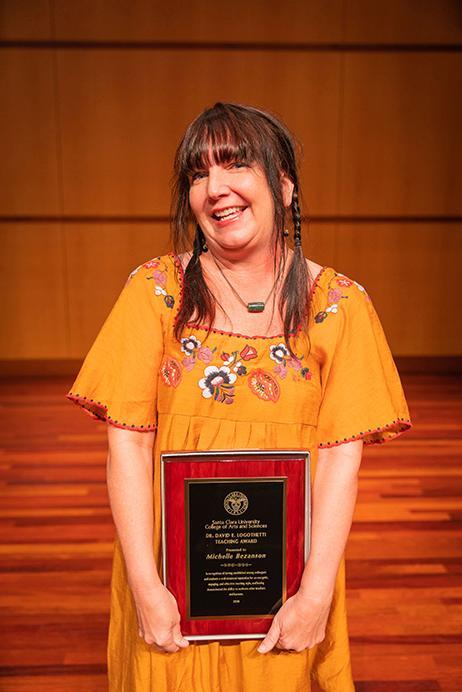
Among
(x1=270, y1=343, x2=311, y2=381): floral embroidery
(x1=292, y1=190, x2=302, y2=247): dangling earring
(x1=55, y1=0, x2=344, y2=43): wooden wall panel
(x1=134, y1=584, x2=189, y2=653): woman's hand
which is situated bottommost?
(x1=134, y1=584, x2=189, y2=653): woman's hand

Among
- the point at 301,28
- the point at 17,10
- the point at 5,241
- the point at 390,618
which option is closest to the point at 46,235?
the point at 5,241

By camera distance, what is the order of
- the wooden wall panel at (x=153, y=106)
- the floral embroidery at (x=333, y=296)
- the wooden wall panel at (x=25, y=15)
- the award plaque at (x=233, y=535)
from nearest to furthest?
1. the award plaque at (x=233, y=535)
2. the floral embroidery at (x=333, y=296)
3. the wooden wall panel at (x=25, y=15)
4. the wooden wall panel at (x=153, y=106)

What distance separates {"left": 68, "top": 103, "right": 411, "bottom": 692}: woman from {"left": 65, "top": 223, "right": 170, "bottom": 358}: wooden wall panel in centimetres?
358

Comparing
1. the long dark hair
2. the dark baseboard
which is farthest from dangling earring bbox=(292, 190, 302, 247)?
the dark baseboard

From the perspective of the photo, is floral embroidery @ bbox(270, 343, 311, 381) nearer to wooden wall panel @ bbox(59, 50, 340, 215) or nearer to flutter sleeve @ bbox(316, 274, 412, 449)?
flutter sleeve @ bbox(316, 274, 412, 449)

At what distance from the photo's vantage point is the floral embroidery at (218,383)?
1094mm

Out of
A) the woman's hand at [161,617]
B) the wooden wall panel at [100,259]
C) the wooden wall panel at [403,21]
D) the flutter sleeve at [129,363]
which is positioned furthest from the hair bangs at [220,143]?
the wooden wall panel at [403,21]

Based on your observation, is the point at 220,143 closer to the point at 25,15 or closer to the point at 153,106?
the point at 153,106

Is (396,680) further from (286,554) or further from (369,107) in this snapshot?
(369,107)

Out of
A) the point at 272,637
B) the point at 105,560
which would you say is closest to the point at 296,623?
the point at 272,637

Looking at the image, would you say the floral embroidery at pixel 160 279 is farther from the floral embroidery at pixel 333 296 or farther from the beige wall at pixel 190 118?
the beige wall at pixel 190 118

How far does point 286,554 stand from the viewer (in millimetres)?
1080

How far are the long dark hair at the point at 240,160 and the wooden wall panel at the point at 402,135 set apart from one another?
369cm

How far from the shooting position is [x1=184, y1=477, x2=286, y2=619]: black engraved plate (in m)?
1.03
